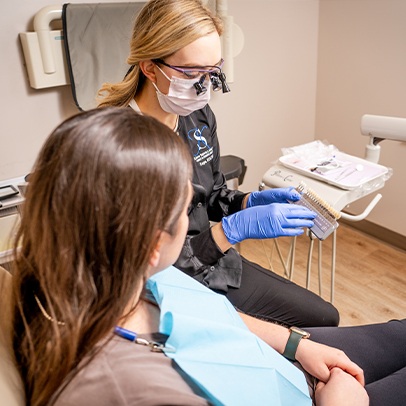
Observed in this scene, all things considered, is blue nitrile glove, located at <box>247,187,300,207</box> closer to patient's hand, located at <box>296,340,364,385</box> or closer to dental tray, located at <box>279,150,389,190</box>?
dental tray, located at <box>279,150,389,190</box>

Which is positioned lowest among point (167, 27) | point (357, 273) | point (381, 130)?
point (357, 273)

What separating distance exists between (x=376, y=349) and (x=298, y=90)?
5.93 feet

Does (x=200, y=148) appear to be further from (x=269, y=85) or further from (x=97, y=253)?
(x=269, y=85)

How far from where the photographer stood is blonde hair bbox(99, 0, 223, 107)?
1.05 meters

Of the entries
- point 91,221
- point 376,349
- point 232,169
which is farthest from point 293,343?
point 232,169

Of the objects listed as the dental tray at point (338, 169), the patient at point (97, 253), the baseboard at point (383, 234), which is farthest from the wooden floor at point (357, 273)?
the patient at point (97, 253)

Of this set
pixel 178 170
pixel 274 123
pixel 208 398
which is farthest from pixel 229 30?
pixel 208 398

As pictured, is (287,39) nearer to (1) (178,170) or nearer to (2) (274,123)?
(2) (274,123)

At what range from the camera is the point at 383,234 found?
7.75ft

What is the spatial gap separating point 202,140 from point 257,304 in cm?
53

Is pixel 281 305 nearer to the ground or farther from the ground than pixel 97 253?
→ nearer to the ground

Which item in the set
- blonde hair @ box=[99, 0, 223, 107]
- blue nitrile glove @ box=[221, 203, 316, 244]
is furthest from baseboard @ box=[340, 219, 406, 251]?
blonde hair @ box=[99, 0, 223, 107]

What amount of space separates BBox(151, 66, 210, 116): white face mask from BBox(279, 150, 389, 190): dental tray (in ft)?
1.47

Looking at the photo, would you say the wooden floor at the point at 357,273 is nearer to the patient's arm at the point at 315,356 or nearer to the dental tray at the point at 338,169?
the dental tray at the point at 338,169
